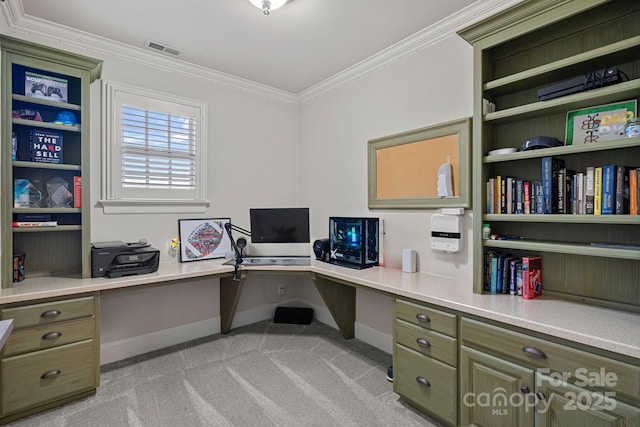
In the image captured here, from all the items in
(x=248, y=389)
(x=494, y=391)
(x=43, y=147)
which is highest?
(x=43, y=147)

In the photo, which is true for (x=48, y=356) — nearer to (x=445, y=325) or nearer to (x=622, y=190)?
(x=445, y=325)

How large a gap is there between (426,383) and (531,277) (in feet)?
2.97

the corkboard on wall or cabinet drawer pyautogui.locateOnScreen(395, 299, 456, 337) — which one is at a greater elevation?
the corkboard on wall

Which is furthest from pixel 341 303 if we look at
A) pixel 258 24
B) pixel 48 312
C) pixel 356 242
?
pixel 258 24

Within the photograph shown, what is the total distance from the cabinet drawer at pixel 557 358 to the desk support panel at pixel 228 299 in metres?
2.09

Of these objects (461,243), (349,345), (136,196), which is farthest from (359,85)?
(349,345)

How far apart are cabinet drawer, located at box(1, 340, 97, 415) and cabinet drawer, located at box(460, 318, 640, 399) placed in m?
2.47

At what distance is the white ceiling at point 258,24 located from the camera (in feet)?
7.18

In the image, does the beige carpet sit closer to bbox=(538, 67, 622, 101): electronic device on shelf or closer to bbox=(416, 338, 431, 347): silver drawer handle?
bbox=(416, 338, 431, 347): silver drawer handle

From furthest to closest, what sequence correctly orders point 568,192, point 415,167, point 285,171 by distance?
1. point 285,171
2. point 415,167
3. point 568,192

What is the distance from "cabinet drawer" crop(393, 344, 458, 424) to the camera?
6.08 feet

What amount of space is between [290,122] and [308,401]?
3011 mm

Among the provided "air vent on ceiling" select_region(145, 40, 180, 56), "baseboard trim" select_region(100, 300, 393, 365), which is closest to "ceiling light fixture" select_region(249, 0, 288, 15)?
"air vent on ceiling" select_region(145, 40, 180, 56)

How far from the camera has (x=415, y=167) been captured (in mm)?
2701
